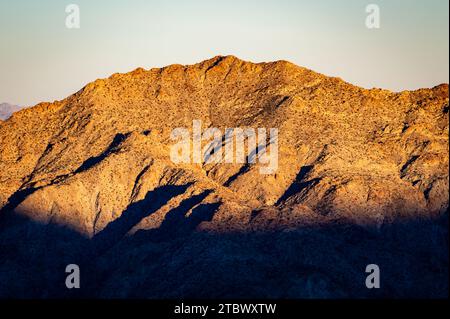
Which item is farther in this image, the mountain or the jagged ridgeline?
the jagged ridgeline

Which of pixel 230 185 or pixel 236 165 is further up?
pixel 236 165

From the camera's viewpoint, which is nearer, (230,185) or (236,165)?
(230,185)

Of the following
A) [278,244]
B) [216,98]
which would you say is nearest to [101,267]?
[278,244]

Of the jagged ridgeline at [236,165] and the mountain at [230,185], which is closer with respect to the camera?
the mountain at [230,185]
